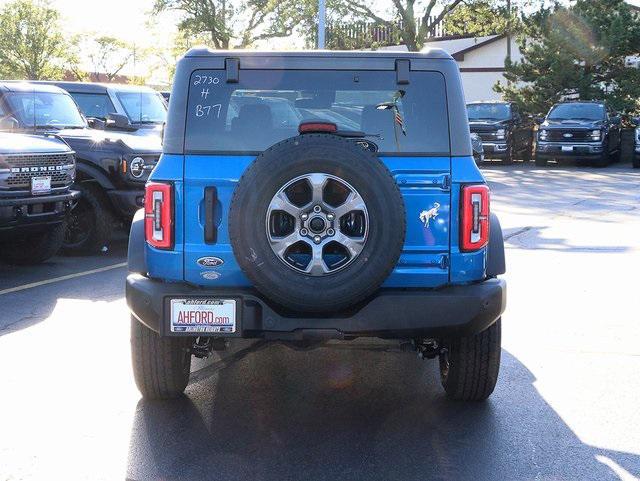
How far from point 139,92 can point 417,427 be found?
1033 centimetres

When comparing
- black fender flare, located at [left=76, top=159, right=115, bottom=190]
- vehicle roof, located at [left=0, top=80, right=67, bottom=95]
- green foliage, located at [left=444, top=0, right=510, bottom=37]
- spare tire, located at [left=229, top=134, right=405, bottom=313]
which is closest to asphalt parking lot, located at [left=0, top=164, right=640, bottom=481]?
spare tire, located at [left=229, top=134, right=405, bottom=313]

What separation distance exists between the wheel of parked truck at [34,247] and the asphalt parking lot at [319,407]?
141 cm

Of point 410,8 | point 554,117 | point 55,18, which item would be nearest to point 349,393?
point 554,117

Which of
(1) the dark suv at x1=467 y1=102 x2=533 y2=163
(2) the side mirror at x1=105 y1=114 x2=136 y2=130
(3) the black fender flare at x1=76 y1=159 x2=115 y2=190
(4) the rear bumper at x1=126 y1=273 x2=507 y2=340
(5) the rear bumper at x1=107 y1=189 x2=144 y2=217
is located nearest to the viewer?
(4) the rear bumper at x1=126 y1=273 x2=507 y2=340

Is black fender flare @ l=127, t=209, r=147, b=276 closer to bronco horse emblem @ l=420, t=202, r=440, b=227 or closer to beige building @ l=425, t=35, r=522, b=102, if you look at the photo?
bronco horse emblem @ l=420, t=202, r=440, b=227

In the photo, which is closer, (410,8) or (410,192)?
(410,192)

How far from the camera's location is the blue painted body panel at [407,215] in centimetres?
465

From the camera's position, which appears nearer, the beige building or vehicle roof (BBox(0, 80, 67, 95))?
vehicle roof (BBox(0, 80, 67, 95))

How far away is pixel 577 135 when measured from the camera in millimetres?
26156

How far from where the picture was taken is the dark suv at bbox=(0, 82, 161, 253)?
34.3 feet

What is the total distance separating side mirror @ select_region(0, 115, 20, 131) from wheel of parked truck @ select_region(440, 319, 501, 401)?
22.1 ft

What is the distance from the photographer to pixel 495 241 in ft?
17.0

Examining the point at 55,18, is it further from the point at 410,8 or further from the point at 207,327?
the point at 207,327

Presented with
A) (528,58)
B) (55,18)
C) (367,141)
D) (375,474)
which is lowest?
(375,474)
